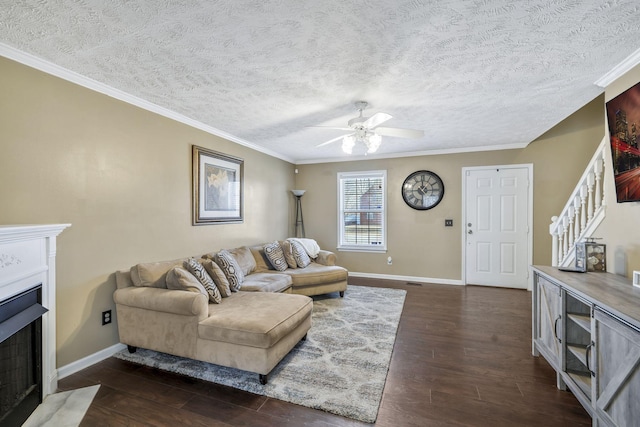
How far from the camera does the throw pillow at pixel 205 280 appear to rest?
2611mm

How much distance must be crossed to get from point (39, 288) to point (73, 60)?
64.9 inches

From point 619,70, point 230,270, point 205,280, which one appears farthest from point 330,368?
point 619,70

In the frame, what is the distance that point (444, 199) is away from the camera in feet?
16.5

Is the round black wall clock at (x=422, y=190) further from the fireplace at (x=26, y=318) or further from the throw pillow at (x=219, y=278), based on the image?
the fireplace at (x=26, y=318)

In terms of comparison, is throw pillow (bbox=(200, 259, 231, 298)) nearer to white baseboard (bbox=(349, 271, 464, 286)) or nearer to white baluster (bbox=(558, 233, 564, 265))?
white baseboard (bbox=(349, 271, 464, 286))

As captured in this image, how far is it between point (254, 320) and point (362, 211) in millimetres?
3848

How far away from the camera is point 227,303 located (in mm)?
2633

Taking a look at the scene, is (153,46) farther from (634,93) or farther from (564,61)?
(634,93)

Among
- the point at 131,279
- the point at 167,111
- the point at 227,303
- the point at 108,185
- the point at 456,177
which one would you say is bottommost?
the point at 227,303

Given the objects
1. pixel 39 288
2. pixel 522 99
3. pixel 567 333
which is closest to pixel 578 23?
pixel 522 99

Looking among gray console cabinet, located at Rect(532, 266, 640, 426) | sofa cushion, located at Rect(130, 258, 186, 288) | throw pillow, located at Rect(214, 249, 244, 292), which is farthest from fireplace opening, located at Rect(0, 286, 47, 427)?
gray console cabinet, located at Rect(532, 266, 640, 426)

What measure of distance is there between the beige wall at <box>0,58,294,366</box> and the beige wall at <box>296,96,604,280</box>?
2.96 meters

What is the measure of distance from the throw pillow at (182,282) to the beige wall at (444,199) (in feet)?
11.9

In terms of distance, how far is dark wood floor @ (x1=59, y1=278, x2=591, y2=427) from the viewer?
174 centimetres
